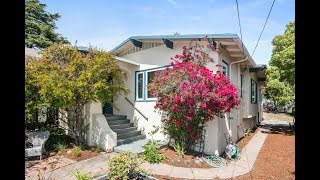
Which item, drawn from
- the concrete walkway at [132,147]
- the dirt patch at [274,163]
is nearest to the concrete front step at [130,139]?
the concrete walkway at [132,147]

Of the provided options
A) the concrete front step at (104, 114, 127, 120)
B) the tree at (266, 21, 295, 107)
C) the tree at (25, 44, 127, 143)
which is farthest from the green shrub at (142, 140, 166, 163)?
the tree at (266, 21, 295, 107)

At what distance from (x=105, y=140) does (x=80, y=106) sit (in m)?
1.76

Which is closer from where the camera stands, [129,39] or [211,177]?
[211,177]

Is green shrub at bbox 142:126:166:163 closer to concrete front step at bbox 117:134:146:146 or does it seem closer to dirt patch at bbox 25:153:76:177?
concrete front step at bbox 117:134:146:146

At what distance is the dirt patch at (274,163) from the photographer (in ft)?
24.7

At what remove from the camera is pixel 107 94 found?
9.92 meters

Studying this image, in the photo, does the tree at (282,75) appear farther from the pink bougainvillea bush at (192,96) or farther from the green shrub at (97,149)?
the green shrub at (97,149)

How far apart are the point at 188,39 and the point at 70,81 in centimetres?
501

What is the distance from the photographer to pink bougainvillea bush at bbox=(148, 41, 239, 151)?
863cm

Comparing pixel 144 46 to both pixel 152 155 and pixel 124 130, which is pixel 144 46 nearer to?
pixel 124 130

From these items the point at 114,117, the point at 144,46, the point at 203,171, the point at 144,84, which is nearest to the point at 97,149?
the point at 114,117
